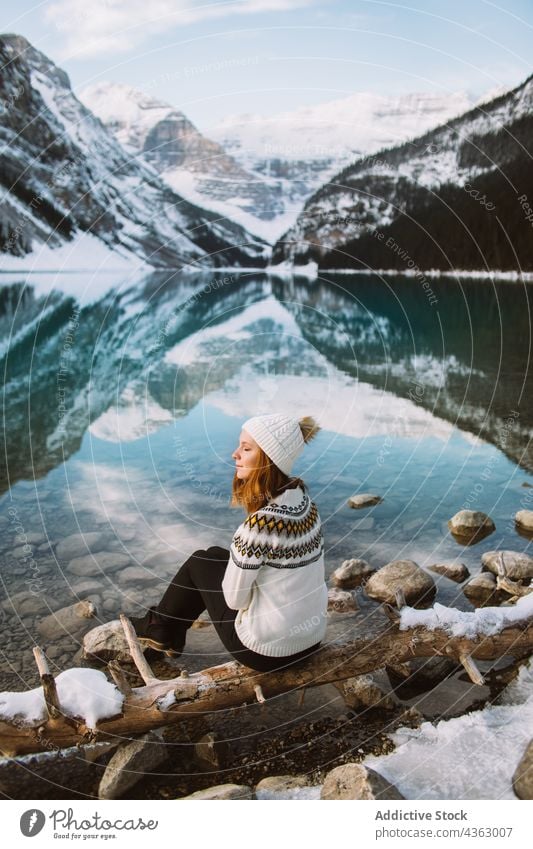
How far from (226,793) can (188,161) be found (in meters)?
63.0

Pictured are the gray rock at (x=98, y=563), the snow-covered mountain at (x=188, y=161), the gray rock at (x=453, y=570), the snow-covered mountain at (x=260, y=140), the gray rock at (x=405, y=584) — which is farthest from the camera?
the snow-covered mountain at (x=188, y=161)

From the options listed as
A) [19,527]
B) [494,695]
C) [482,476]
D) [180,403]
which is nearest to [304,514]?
[494,695]

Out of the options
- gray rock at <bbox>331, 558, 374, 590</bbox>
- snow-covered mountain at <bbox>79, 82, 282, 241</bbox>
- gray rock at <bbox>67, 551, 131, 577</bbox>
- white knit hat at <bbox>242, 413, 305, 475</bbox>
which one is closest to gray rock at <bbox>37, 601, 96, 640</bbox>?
gray rock at <bbox>67, 551, 131, 577</bbox>

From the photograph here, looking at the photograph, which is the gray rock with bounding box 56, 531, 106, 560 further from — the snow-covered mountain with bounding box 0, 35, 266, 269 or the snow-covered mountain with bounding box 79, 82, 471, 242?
the snow-covered mountain with bounding box 0, 35, 266, 269

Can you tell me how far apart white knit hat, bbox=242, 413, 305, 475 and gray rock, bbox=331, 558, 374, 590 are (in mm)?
1949

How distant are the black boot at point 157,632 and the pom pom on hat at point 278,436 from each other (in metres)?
1.08

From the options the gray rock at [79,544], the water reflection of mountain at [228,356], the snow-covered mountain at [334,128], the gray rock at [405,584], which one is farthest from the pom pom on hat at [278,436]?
Answer: the snow-covered mountain at [334,128]

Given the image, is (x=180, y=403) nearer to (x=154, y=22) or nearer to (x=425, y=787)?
(x=154, y=22)

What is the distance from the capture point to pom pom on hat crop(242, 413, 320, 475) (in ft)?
8.65

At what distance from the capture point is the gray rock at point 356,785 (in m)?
2.55

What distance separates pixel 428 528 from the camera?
5.37 meters

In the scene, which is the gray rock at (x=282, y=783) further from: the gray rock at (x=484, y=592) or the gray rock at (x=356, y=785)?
the gray rock at (x=484, y=592)

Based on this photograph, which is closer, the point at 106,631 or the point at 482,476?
the point at 106,631

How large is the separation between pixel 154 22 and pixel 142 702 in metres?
4.21
